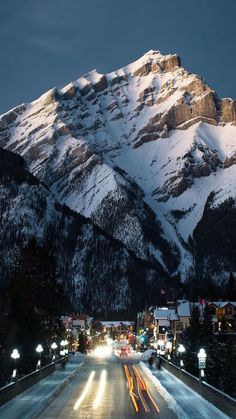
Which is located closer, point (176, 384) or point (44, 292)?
point (176, 384)

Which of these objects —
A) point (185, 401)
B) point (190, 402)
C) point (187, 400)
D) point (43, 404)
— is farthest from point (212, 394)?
point (43, 404)

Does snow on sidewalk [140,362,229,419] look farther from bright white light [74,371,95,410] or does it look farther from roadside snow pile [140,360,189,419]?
bright white light [74,371,95,410]

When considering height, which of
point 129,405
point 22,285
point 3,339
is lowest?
point 129,405

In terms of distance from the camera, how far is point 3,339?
2441 inches

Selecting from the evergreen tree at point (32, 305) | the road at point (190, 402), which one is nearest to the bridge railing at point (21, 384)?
the evergreen tree at point (32, 305)

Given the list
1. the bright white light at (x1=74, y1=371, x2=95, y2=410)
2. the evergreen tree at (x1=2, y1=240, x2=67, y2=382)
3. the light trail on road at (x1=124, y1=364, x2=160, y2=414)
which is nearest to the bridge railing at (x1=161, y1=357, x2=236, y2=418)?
the light trail on road at (x1=124, y1=364, x2=160, y2=414)

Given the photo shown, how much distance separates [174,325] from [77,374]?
7763 cm

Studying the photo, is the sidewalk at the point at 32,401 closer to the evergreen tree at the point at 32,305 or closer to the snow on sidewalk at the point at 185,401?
the evergreen tree at the point at 32,305

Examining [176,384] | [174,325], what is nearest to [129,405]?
[176,384]

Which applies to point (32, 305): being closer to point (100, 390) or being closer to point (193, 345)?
point (193, 345)

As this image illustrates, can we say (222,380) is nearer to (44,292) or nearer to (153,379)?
(153,379)

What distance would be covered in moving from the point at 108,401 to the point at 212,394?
8768 millimetres

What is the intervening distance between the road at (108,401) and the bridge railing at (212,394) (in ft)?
9.22

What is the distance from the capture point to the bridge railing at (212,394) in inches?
1491
